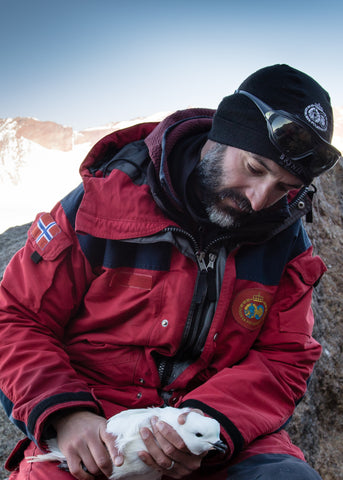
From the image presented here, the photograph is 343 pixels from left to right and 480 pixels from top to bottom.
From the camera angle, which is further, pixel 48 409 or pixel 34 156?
pixel 34 156

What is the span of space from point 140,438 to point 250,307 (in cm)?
83

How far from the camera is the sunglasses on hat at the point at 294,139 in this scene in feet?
6.25

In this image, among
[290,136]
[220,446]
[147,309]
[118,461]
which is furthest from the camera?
[147,309]

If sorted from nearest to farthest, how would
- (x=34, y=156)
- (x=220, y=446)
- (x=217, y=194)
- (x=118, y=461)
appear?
(x=118, y=461)
(x=220, y=446)
(x=217, y=194)
(x=34, y=156)

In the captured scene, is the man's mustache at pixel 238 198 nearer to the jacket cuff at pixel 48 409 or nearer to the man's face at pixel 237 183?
the man's face at pixel 237 183

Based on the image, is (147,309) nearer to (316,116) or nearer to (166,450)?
(166,450)

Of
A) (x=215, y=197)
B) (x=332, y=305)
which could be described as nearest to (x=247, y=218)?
(x=215, y=197)

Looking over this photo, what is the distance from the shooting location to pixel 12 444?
261 cm

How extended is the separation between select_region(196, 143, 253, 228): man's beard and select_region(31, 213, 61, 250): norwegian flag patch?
30.0 inches

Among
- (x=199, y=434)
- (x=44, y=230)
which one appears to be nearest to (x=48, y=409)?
(x=199, y=434)

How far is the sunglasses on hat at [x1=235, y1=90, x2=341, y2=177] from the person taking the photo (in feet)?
6.25

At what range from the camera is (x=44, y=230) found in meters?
1.99

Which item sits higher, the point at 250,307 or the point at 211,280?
the point at 211,280

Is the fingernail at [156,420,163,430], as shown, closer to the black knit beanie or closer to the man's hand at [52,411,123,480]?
the man's hand at [52,411,123,480]
